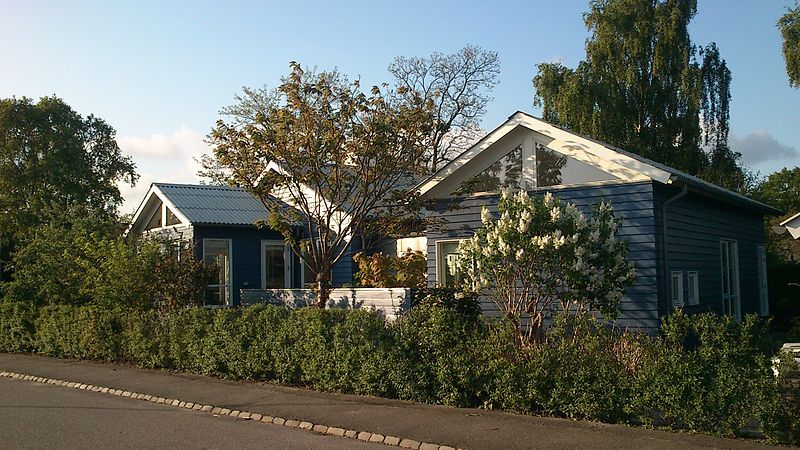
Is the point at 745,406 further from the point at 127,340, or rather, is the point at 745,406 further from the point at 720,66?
the point at 720,66

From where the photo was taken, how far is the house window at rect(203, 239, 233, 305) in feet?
75.8

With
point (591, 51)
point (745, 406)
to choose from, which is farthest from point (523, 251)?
point (591, 51)

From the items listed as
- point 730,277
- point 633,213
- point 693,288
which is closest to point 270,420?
point 633,213

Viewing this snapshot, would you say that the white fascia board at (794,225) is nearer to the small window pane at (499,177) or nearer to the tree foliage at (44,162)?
the small window pane at (499,177)

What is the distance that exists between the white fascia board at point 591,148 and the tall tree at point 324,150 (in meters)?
2.43

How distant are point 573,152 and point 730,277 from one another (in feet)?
22.0

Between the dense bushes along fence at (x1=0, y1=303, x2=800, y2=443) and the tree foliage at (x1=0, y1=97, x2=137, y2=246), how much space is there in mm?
20151

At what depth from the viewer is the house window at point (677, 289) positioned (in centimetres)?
1522

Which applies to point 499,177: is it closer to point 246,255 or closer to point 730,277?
point 730,277

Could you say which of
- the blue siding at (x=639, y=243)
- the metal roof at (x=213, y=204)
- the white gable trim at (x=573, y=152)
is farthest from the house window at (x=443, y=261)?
the metal roof at (x=213, y=204)

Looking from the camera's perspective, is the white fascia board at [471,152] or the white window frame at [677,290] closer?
the white window frame at [677,290]

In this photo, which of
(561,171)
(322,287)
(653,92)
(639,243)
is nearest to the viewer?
(639,243)

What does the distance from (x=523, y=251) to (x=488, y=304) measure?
212 inches

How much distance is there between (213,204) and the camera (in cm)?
2397
